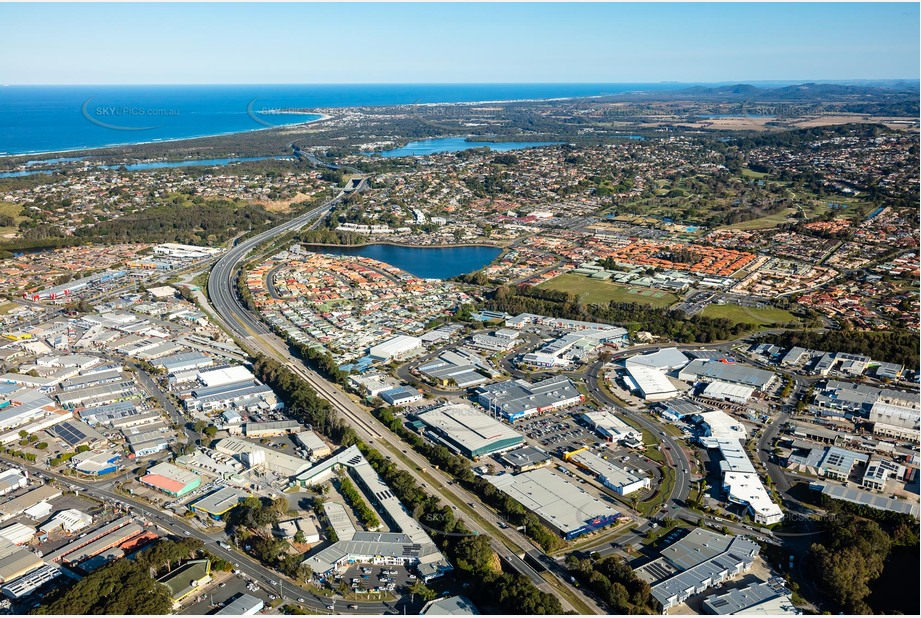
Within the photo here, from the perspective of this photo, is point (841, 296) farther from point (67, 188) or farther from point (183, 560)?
point (67, 188)

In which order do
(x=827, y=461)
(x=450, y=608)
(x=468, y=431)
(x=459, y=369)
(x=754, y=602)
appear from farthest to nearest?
(x=459, y=369) < (x=468, y=431) < (x=827, y=461) < (x=754, y=602) < (x=450, y=608)

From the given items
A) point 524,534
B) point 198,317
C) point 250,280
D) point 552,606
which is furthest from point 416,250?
point 552,606

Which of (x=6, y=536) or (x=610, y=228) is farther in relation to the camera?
(x=610, y=228)

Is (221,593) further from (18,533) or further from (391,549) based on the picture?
(18,533)

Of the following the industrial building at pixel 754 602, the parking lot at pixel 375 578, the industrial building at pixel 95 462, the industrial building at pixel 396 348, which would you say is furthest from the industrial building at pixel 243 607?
the industrial building at pixel 396 348

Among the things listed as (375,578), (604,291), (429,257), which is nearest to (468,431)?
(375,578)
